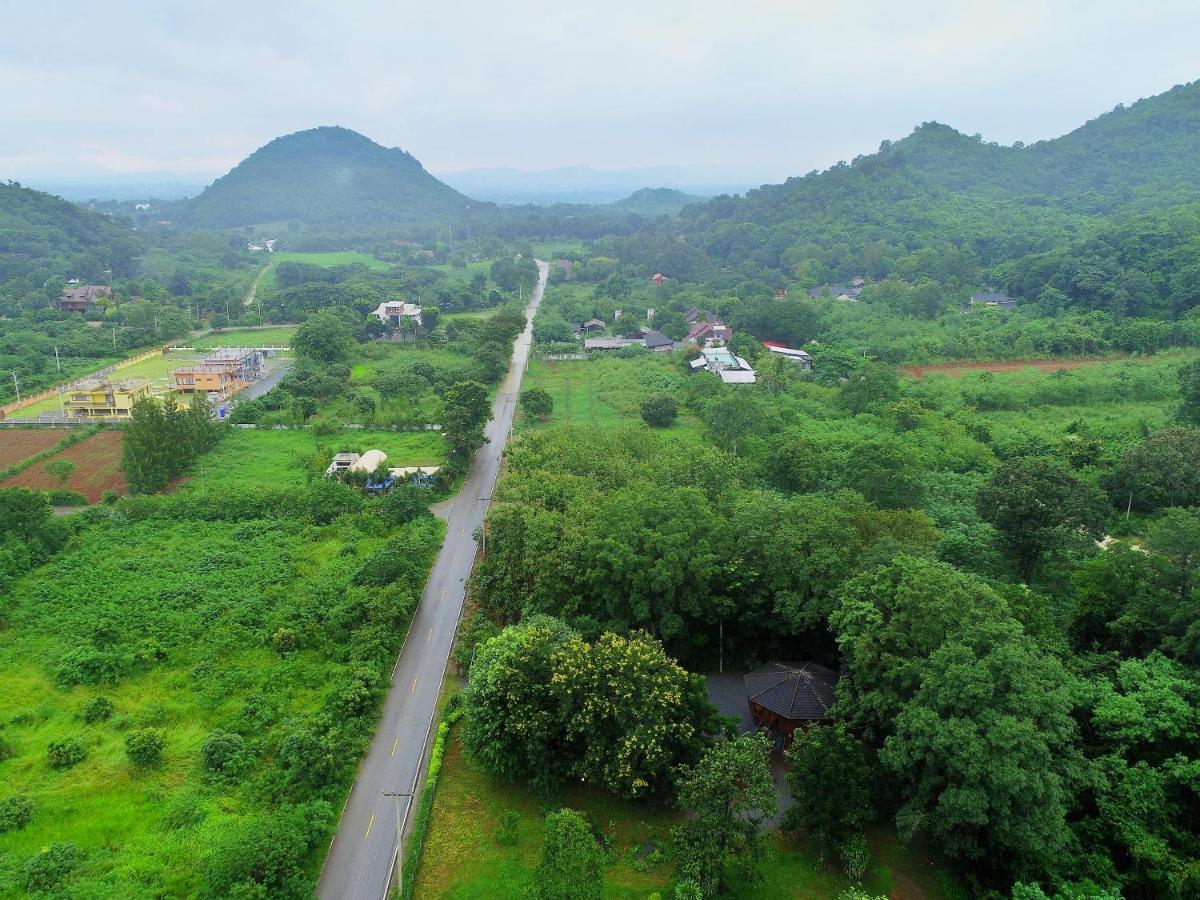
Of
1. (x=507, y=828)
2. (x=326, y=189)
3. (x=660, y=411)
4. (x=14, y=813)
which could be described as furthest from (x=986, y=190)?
(x=326, y=189)

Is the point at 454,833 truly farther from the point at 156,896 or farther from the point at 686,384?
the point at 686,384

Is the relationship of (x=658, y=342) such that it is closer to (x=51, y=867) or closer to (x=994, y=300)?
(x=994, y=300)

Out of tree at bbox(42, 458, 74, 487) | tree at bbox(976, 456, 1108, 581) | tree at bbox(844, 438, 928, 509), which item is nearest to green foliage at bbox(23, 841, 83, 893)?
tree at bbox(42, 458, 74, 487)

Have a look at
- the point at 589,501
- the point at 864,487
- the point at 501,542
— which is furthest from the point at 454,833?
the point at 864,487

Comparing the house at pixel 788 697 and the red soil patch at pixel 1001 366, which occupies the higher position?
the red soil patch at pixel 1001 366

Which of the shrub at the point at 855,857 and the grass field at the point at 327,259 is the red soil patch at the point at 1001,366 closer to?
the shrub at the point at 855,857

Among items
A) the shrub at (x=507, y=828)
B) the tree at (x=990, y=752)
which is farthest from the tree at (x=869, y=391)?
the shrub at (x=507, y=828)
